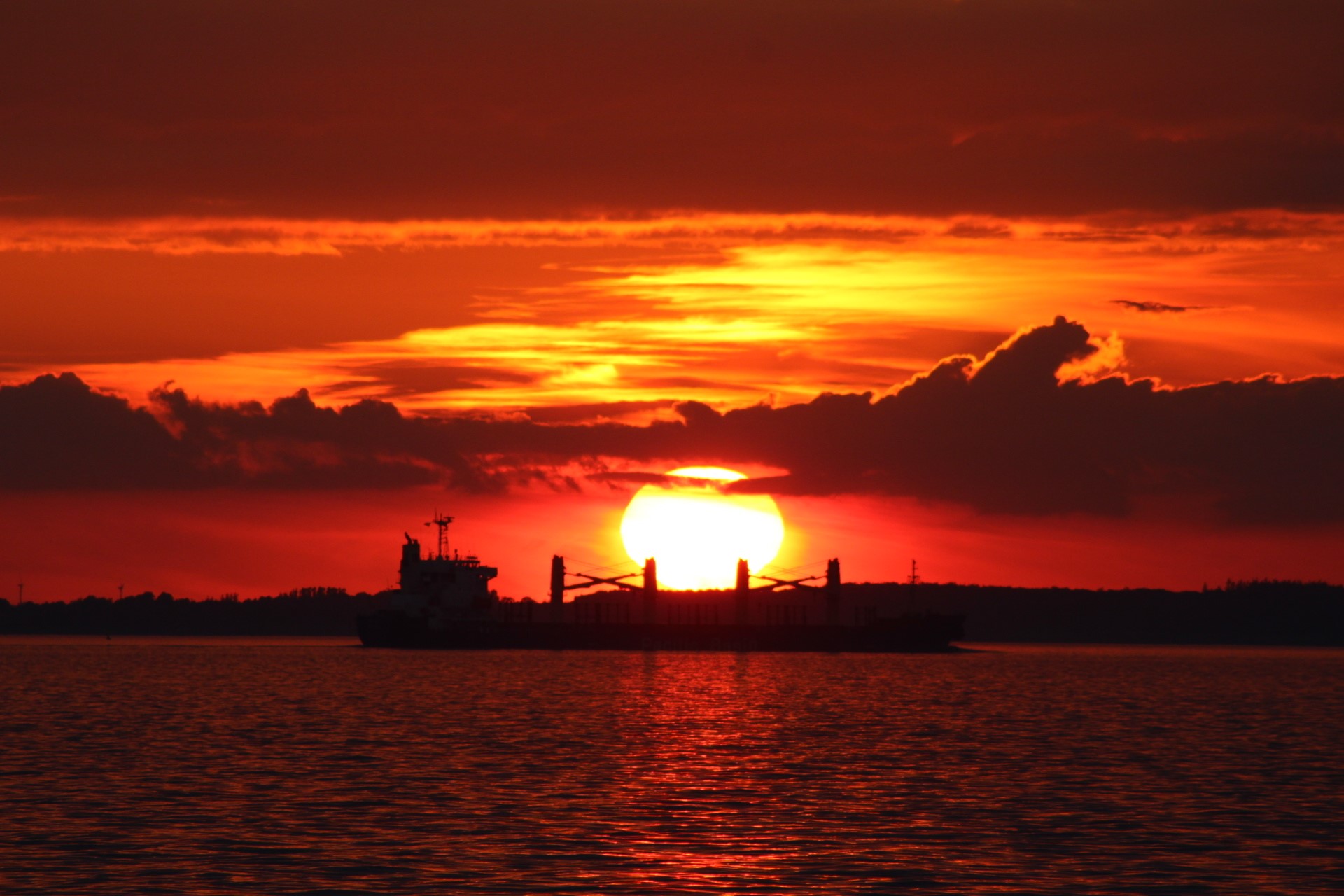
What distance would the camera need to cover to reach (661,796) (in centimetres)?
4916

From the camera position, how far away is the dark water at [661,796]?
34.8 m

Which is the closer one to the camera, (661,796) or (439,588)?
(661,796)

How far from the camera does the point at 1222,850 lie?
38406 millimetres

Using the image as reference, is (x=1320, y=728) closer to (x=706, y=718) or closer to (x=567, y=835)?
(x=706, y=718)

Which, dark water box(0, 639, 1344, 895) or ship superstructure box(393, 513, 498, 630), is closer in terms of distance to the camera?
dark water box(0, 639, 1344, 895)

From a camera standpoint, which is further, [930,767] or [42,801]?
[930,767]

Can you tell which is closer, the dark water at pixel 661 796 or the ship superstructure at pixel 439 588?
the dark water at pixel 661 796

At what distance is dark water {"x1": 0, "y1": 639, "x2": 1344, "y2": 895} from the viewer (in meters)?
34.8

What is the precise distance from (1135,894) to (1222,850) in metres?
7.00

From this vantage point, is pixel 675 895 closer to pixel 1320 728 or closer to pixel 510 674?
pixel 1320 728

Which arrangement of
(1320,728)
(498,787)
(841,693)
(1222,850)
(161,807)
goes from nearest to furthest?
(1222,850) → (161,807) → (498,787) → (1320,728) → (841,693)

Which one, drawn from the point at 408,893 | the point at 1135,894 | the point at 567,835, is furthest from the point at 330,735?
the point at 1135,894

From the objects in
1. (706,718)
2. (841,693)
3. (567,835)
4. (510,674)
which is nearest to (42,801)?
(567,835)

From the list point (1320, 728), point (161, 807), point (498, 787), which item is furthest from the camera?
point (1320, 728)
